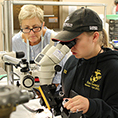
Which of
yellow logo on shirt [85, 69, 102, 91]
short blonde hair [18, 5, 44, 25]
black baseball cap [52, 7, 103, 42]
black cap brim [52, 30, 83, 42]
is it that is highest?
short blonde hair [18, 5, 44, 25]

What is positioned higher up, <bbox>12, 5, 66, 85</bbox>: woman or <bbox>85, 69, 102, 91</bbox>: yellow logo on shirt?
<bbox>12, 5, 66, 85</bbox>: woman

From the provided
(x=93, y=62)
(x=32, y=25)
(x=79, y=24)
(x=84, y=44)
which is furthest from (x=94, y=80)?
(x=32, y=25)

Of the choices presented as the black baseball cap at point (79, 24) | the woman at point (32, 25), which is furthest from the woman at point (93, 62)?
the woman at point (32, 25)

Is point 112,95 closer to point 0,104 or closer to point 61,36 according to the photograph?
point 61,36

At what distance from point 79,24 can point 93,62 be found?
0.26 m

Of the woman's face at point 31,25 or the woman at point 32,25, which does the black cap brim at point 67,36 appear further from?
the woman's face at point 31,25

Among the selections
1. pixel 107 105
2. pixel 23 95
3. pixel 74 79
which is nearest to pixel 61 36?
pixel 74 79

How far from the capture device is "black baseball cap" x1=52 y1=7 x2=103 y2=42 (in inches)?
36.2

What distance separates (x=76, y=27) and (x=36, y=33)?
2.70 feet

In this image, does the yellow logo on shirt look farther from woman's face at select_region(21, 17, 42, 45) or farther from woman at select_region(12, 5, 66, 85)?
woman's face at select_region(21, 17, 42, 45)

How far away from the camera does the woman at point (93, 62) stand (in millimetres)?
884

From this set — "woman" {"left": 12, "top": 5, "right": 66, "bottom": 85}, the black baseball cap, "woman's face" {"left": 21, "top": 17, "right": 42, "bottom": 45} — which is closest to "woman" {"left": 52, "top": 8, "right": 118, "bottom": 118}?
the black baseball cap

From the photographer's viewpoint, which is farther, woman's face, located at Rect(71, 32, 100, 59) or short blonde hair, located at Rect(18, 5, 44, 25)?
short blonde hair, located at Rect(18, 5, 44, 25)

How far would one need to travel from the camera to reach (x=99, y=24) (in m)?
0.96
